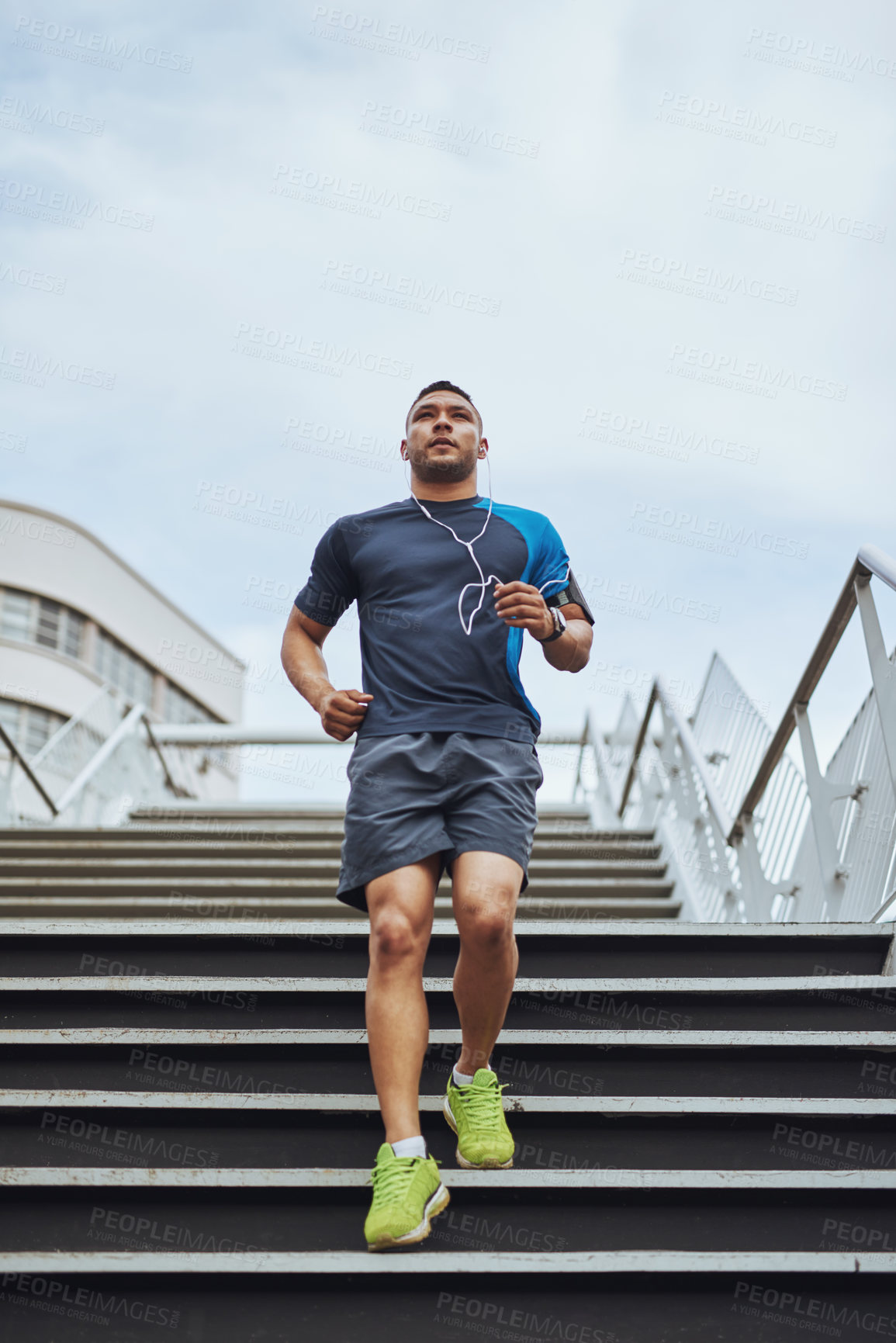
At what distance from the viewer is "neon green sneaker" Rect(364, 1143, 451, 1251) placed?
187 cm

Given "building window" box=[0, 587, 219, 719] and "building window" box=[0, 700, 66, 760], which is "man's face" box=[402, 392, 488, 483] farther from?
"building window" box=[0, 587, 219, 719]

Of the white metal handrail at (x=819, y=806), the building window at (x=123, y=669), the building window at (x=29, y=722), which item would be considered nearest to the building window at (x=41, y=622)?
the building window at (x=123, y=669)

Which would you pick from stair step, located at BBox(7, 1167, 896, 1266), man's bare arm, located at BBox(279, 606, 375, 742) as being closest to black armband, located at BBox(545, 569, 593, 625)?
man's bare arm, located at BBox(279, 606, 375, 742)

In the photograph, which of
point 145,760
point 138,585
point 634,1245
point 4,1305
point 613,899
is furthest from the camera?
point 138,585

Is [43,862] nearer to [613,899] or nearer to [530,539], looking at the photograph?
[613,899]

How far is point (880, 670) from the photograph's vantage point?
335 cm

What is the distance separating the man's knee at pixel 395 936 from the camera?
6.79 ft

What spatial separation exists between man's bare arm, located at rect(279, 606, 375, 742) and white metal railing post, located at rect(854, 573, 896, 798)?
67.2 inches

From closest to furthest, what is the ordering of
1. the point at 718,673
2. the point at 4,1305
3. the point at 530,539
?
the point at 4,1305
the point at 530,539
the point at 718,673

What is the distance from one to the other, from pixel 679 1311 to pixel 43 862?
12.9 ft

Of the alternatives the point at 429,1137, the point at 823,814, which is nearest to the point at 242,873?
the point at 823,814

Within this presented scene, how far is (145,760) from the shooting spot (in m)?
8.56

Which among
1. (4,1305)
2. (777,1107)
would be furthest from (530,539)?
(4,1305)

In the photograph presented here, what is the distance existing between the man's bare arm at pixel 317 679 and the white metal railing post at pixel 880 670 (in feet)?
5.60
